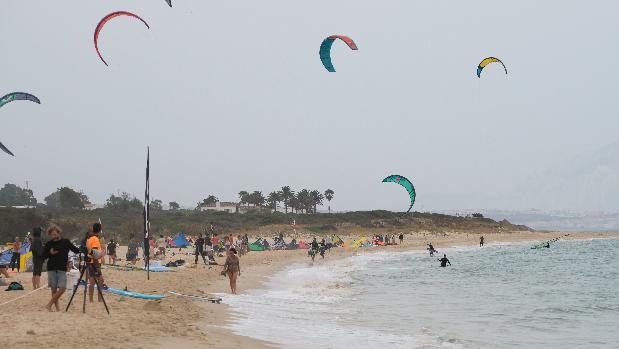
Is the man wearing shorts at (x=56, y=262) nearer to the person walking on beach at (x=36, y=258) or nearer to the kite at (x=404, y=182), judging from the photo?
the person walking on beach at (x=36, y=258)

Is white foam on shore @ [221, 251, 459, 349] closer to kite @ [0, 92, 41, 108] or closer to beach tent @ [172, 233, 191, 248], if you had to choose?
kite @ [0, 92, 41, 108]

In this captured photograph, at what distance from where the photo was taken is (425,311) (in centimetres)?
1474

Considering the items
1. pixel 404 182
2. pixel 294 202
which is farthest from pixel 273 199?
pixel 404 182

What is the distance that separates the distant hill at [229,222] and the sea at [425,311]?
25133 millimetres

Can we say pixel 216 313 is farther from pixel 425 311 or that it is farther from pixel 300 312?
pixel 425 311

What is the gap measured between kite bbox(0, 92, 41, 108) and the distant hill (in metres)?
22.4

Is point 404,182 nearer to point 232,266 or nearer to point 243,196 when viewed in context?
point 232,266

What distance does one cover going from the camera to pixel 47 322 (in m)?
8.29

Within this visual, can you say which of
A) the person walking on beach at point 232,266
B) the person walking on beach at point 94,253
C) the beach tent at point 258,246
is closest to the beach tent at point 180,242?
the beach tent at point 258,246

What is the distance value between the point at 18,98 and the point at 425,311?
1359 centimetres

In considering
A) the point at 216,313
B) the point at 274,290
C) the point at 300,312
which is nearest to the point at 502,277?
the point at 274,290

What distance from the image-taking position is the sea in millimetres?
10594

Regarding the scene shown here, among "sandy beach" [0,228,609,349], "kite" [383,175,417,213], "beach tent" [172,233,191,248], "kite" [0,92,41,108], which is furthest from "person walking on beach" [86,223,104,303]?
"beach tent" [172,233,191,248]

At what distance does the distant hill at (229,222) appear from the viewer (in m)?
43.2
